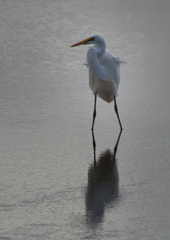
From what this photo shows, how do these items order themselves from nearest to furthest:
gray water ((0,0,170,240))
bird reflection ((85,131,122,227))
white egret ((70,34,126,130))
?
gray water ((0,0,170,240)), bird reflection ((85,131,122,227)), white egret ((70,34,126,130))

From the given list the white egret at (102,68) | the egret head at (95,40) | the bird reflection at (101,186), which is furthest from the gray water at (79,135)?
the egret head at (95,40)

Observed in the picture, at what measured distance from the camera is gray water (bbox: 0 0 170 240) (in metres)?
4.47

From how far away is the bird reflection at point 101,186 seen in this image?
457 centimetres

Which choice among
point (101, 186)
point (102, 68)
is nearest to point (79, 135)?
point (102, 68)

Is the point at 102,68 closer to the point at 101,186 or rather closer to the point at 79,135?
the point at 79,135

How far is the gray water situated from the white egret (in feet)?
1.48

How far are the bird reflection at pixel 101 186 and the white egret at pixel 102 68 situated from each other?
A: 3.15ft

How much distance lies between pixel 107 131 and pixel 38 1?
7.51 metres

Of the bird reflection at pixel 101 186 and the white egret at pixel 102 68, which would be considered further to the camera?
the white egret at pixel 102 68

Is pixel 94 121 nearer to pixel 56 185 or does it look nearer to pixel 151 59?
pixel 56 185

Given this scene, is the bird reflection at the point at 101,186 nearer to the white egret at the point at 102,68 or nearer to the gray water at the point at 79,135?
the gray water at the point at 79,135

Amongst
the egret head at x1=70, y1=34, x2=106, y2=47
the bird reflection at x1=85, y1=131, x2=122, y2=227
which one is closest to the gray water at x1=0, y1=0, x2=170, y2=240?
the bird reflection at x1=85, y1=131, x2=122, y2=227

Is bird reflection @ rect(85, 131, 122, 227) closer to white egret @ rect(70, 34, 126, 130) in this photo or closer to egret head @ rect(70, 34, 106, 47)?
white egret @ rect(70, 34, 126, 130)

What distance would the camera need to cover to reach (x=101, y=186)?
16.8 feet
